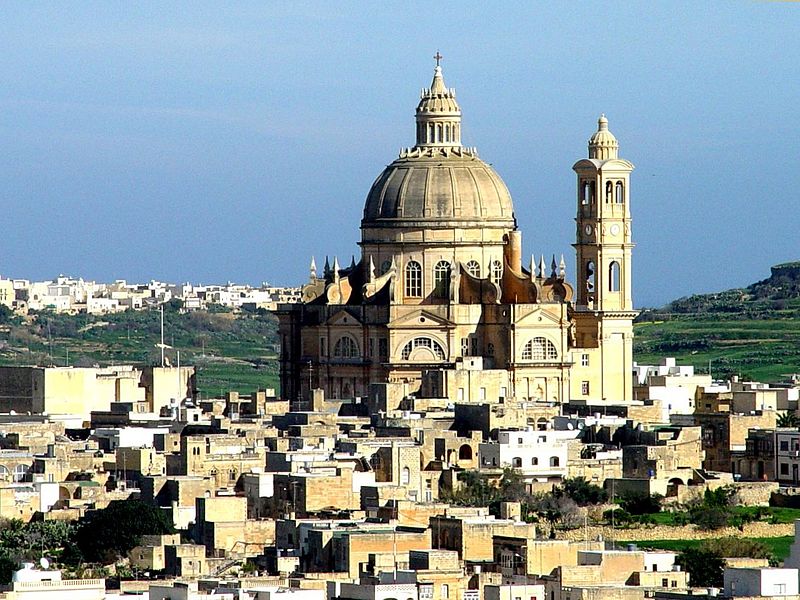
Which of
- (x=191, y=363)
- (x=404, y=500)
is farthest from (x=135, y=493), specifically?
(x=191, y=363)

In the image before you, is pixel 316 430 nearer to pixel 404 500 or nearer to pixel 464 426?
pixel 464 426

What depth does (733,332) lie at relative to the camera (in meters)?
155

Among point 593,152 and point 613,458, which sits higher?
point 593,152

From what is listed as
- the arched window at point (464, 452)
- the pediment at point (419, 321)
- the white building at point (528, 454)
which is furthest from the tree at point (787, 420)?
the pediment at point (419, 321)

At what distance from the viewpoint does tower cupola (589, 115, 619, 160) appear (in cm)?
11344

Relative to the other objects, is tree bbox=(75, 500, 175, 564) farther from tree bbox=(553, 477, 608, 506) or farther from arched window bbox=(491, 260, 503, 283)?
arched window bbox=(491, 260, 503, 283)

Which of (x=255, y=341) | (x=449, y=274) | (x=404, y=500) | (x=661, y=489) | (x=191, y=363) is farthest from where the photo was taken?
(x=255, y=341)

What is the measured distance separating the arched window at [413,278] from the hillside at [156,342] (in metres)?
27.5

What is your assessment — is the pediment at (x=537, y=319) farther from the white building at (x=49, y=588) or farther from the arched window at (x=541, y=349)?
the white building at (x=49, y=588)

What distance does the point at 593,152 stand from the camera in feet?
373

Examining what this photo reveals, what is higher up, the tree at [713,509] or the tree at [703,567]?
the tree at [713,509]

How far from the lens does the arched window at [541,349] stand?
10856 cm

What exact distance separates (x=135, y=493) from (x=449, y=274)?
2959 centimetres

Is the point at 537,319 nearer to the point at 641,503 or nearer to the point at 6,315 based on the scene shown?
the point at 641,503
